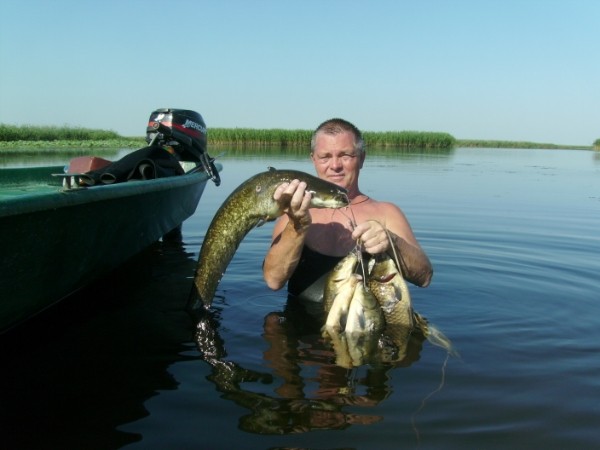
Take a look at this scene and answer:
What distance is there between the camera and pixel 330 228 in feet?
16.4

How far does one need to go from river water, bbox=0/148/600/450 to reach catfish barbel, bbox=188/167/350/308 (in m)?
0.51

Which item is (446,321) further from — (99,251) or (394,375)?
(99,251)

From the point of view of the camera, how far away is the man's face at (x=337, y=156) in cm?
469

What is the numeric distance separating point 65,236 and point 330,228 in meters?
2.10

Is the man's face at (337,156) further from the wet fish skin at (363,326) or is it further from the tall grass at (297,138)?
the tall grass at (297,138)

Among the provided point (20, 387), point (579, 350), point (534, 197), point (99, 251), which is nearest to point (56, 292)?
point (99, 251)

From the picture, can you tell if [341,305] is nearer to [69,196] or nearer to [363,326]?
[363,326]

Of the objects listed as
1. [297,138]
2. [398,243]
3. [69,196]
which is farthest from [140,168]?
[297,138]

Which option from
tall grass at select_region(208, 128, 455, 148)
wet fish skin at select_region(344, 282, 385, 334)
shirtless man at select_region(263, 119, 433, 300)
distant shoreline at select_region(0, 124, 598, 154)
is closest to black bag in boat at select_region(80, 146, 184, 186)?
shirtless man at select_region(263, 119, 433, 300)

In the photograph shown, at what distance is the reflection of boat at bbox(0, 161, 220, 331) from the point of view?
370 cm

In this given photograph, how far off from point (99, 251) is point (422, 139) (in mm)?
52957

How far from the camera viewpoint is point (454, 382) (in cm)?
372

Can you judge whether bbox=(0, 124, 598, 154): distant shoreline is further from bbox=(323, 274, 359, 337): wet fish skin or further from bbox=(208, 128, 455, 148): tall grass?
bbox=(323, 274, 359, 337): wet fish skin

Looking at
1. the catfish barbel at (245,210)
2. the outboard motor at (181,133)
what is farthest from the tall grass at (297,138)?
the catfish barbel at (245,210)
